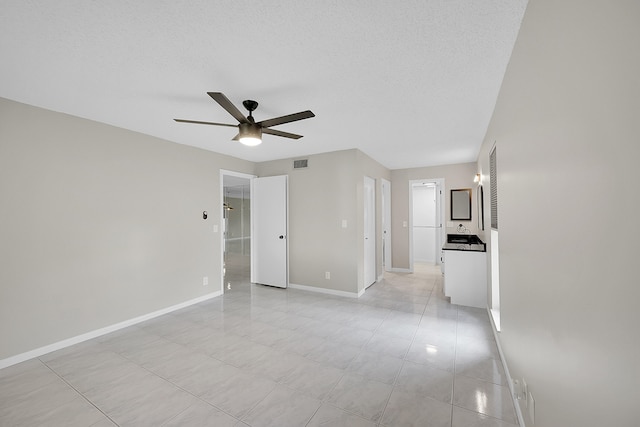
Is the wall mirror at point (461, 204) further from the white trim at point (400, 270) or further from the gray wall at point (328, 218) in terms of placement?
the gray wall at point (328, 218)

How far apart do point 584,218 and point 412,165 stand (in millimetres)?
5336

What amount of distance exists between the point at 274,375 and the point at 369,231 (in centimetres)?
328

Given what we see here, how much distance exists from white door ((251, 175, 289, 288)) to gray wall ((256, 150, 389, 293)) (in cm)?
15

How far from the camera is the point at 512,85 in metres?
1.82

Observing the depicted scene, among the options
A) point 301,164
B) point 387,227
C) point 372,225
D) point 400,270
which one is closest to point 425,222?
point 387,227

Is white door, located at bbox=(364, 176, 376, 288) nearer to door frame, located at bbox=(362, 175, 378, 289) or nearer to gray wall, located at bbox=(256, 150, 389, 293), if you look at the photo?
door frame, located at bbox=(362, 175, 378, 289)

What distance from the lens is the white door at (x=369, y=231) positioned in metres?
4.82

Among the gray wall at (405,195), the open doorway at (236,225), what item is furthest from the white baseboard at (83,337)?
the gray wall at (405,195)

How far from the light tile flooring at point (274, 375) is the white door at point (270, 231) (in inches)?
57.2

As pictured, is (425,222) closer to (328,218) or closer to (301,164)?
(328,218)

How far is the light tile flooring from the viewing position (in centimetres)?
182

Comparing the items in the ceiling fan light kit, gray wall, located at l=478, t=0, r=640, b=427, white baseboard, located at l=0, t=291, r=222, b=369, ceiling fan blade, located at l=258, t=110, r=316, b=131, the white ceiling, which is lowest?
white baseboard, located at l=0, t=291, r=222, b=369

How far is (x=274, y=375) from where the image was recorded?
7.45 feet

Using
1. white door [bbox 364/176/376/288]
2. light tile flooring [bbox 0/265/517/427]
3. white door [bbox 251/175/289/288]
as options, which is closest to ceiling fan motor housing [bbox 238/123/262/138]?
light tile flooring [bbox 0/265/517/427]
